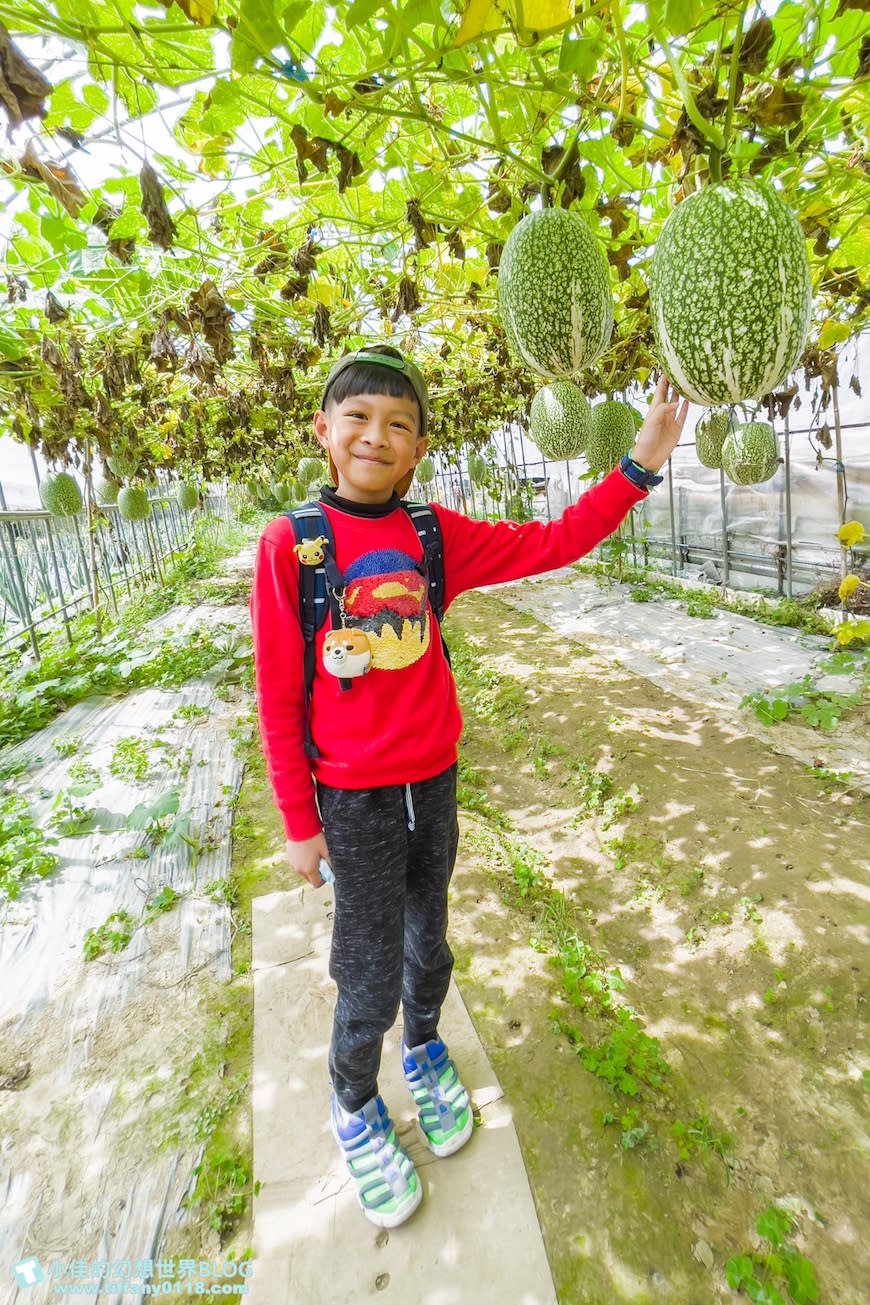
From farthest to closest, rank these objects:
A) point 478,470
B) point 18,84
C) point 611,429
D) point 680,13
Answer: point 478,470 < point 611,429 < point 18,84 < point 680,13

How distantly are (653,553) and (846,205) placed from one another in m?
7.65

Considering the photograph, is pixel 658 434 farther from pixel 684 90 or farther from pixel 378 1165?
pixel 378 1165

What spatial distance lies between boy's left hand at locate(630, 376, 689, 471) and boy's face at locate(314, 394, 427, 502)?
1.80 ft

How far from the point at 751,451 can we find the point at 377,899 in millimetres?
4265

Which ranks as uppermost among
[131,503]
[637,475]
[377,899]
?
[131,503]

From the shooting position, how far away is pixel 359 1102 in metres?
1.67

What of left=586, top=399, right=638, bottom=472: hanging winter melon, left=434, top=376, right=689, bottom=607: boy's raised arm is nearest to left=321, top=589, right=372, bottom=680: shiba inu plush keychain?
left=434, top=376, right=689, bottom=607: boy's raised arm

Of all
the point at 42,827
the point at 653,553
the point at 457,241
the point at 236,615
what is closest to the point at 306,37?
the point at 457,241

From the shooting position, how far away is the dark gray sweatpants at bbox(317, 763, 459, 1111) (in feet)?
4.78

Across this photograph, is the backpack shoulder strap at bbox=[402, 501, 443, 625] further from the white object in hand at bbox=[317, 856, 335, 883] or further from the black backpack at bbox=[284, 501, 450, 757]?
the white object in hand at bbox=[317, 856, 335, 883]

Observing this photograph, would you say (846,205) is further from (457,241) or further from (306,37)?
(306,37)

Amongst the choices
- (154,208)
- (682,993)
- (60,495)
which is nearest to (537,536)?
(154,208)

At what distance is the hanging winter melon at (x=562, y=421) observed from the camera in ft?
11.4

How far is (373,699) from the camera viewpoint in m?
1.46
